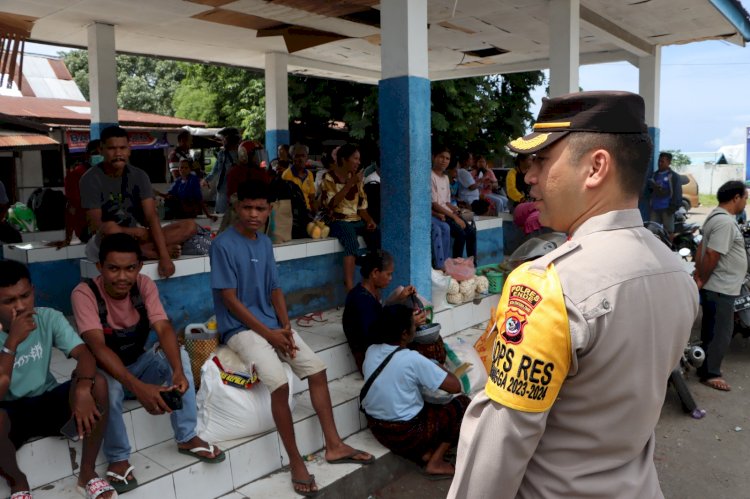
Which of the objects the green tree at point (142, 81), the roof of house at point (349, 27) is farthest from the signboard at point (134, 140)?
the green tree at point (142, 81)

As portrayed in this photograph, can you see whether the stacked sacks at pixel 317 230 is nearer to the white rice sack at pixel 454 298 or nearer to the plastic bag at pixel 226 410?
the white rice sack at pixel 454 298

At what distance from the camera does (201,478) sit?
339cm

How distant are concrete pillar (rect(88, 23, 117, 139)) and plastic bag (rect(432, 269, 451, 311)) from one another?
17.8ft

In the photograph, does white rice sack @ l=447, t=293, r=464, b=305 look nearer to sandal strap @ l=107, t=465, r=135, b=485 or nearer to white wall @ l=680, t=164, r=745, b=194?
sandal strap @ l=107, t=465, r=135, b=485

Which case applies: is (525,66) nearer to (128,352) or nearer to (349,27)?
(349,27)

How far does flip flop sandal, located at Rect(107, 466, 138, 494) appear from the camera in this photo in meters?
3.11

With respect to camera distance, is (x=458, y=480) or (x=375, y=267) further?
(x=375, y=267)

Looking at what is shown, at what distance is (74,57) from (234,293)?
44.0 metres

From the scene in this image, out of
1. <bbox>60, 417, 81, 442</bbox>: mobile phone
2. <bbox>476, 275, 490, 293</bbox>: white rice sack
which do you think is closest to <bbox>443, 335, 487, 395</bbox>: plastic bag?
<bbox>476, 275, 490, 293</bbox>: white rice sack

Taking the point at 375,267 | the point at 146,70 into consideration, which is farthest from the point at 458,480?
the point at 146,70

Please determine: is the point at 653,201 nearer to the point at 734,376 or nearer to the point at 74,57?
the point at 734,376

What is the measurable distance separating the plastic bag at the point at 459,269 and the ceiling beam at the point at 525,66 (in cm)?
631

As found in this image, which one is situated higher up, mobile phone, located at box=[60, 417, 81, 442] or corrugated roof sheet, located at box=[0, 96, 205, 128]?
corrugated roof sheet, located at box=[0, 96, 205, 128]

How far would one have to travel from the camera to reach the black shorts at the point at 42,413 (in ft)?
10.1
